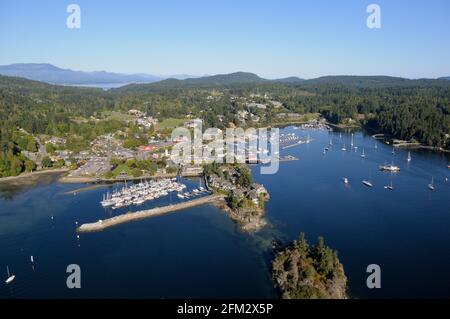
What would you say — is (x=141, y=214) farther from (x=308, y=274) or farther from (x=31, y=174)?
(x=31, y=174)

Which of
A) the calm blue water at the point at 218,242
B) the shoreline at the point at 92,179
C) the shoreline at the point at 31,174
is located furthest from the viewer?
the shoreline at the point at 31,174

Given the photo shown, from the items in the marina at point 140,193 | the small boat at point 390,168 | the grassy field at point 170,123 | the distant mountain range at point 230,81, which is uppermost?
the distant mountain range at point 230,81

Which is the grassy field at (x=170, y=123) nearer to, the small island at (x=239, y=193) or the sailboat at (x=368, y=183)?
the small island at (x=239, y=193)

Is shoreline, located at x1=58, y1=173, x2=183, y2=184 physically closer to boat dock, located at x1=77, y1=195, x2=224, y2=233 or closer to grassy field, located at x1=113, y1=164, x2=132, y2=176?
grassy field, located at x1=113, y1=164, x2=132, y2=176

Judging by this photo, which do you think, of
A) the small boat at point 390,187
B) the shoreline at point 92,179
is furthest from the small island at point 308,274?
the shoreline at point 92,179

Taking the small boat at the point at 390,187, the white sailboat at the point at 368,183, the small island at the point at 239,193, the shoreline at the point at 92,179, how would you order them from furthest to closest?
the shoreline at the point at 92,179 < the white sailboat at the point at 368,183 < the small boat at the point at 390,187 < the small island at the point at 239,193

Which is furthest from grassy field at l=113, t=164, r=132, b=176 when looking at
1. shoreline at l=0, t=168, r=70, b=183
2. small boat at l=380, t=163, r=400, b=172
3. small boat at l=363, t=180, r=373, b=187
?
small boat at l=380, t=163, r=400, b=172
